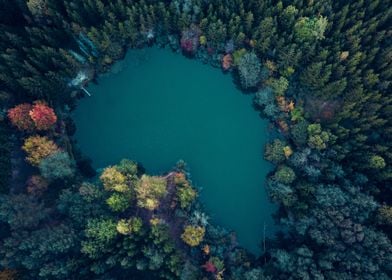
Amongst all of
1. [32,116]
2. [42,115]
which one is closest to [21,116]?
[32,116]

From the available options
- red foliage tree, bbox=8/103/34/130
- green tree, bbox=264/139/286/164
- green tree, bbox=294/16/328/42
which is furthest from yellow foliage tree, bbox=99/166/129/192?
green tree, bbox=294/16/328/42

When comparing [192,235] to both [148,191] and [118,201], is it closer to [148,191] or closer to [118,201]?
[148,191]

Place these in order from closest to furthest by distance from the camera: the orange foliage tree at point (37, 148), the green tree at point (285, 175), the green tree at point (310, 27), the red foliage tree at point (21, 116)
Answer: the orange foliage tree at point (37, 148), the red foliage tree at point (21, 116), the green tree at point (285, 175), the green tree at point (310, 27)

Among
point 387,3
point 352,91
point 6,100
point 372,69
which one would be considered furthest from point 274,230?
point 6,100

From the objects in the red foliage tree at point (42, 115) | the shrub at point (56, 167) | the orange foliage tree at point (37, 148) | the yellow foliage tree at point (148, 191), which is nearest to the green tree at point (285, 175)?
the yellow foliage tree at point (148, 191)

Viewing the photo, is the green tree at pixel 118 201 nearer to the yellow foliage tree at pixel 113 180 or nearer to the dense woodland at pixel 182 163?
the dense woodland at pixel 182 163

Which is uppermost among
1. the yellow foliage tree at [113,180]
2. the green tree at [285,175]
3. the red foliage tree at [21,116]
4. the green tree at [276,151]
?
the green tree at [276,151]
